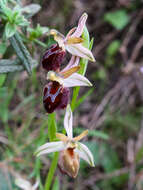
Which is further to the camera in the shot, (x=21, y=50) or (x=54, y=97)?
(x=21, y=50)

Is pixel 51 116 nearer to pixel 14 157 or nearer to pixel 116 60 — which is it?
pixel 14 157

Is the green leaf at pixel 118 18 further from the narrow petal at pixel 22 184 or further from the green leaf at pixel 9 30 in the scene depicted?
the narrow petal at pixel 22 184

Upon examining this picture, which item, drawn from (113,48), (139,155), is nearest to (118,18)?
(113,48)

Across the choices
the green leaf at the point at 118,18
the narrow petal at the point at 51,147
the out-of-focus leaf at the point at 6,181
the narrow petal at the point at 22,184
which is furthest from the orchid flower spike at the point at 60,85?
the green leaf at the point at 118,18

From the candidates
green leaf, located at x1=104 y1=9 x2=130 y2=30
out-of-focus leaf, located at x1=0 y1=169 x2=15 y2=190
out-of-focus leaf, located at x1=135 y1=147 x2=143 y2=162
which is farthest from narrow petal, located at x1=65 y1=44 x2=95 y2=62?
green leaf, located at x1=104 y1=9 x2=130 y2=30

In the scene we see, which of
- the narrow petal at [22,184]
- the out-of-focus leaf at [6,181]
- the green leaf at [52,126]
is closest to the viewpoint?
the green leaf at [52,126]

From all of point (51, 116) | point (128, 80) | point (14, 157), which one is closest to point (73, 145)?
point (51, 116)

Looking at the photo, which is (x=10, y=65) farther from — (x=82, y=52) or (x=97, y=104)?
(x=97, y=104)

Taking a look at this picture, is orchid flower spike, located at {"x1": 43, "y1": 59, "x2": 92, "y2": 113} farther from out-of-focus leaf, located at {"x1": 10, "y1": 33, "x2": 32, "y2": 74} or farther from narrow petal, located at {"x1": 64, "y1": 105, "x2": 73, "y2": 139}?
out-of-focus leaf, located at {"x1": 10, "y1": 33, "x2": 32, "y2": 74}
